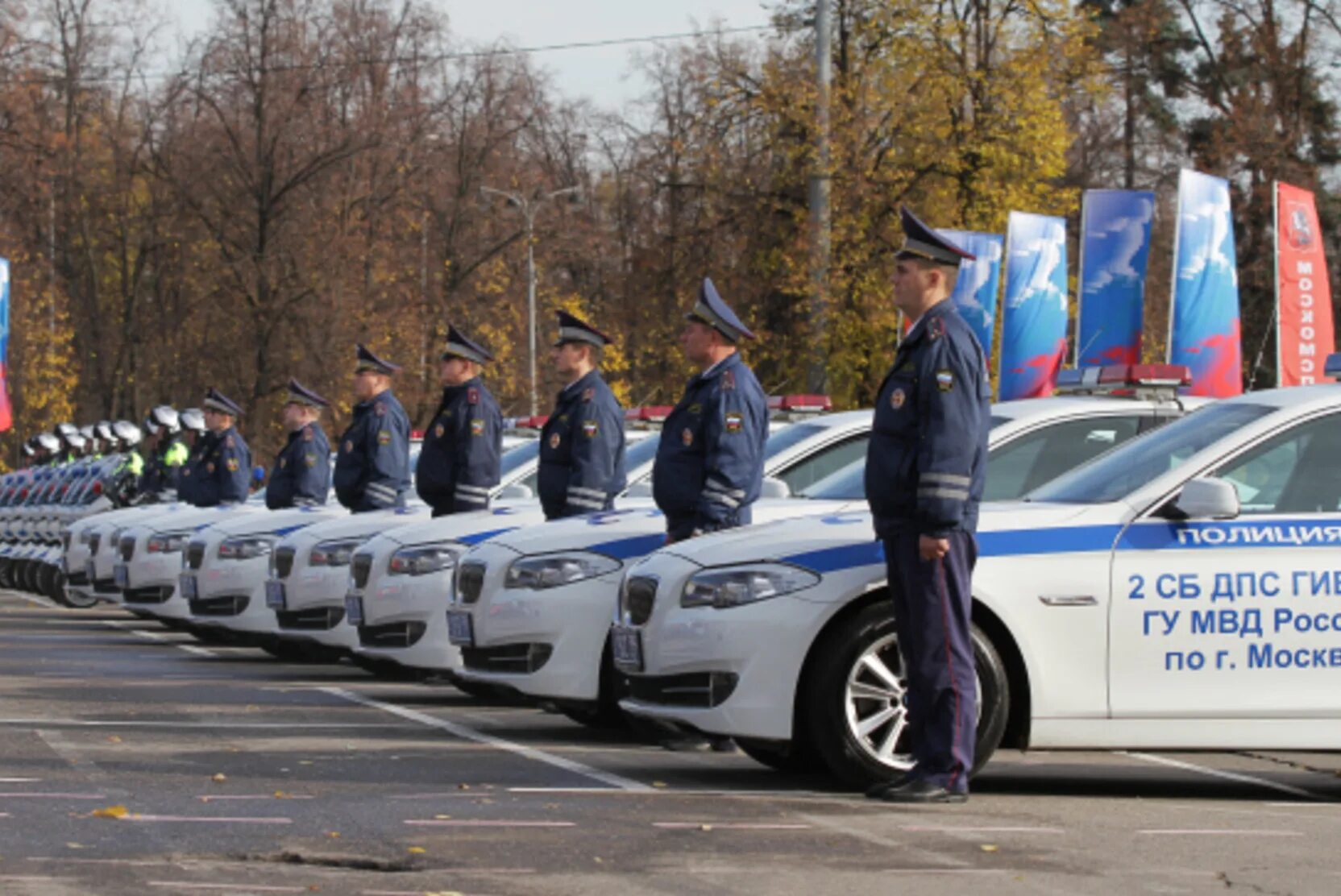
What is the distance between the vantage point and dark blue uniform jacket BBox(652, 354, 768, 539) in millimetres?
11414

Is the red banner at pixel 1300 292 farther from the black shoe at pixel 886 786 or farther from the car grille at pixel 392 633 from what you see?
the black shoe at pixel 886 786

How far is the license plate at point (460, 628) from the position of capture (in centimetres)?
1245

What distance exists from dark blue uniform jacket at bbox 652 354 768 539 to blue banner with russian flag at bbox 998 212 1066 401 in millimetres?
14051

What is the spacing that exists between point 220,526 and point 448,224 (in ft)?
133

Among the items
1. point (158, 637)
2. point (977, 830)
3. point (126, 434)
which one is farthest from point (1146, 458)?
point (126, 434)

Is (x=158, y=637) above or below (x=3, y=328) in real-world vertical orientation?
below

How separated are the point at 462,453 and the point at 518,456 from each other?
7.69 ft

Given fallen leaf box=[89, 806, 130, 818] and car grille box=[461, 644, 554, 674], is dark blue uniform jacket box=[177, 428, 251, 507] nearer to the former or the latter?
car grille box=[461, 644, 554, 674]

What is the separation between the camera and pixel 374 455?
57.7 feet

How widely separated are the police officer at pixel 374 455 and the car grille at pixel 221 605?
3.76 feet

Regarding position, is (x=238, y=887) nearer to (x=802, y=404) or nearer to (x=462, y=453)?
(x=462, y=453)

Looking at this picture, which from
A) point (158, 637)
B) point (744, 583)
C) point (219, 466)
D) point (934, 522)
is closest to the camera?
point (934, 522)

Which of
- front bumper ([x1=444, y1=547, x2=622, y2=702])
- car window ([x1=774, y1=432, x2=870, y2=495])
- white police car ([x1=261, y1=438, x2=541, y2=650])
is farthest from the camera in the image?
white police car ([x1=261, y1=438, x2=541, y2=650])

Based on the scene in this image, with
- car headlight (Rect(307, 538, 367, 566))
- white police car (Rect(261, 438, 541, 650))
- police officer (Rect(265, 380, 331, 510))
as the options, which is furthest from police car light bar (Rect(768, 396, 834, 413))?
police officer (Rect(265, 380, 331, 510))
